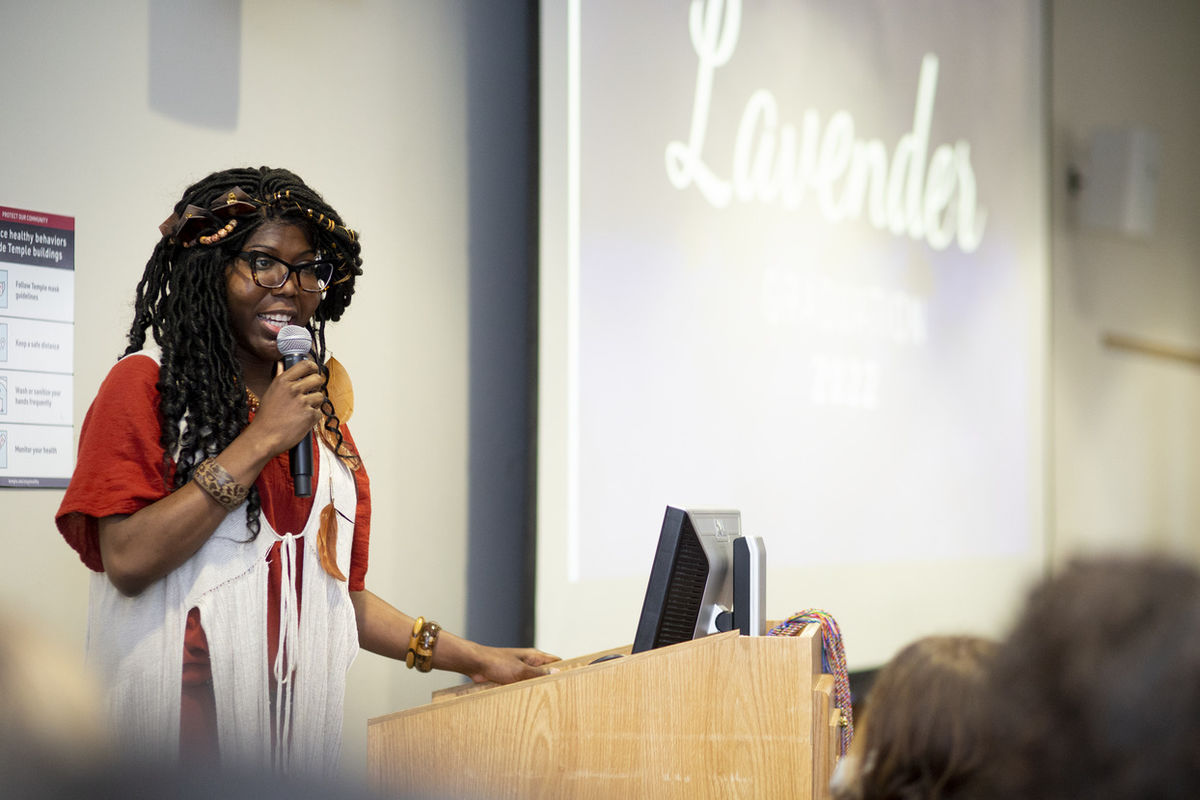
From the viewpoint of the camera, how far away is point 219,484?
146 centimetres

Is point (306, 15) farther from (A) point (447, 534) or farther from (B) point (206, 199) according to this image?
(A) point (447, 534)

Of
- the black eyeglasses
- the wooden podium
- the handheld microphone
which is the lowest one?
the wooden podium

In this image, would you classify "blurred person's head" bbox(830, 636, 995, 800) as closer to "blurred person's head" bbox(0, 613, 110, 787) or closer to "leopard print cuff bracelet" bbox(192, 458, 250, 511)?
"blurred person's head" bbox(0, 613, 110, 787)

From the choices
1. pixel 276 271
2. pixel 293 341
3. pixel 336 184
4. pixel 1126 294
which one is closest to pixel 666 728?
pixel 293 341

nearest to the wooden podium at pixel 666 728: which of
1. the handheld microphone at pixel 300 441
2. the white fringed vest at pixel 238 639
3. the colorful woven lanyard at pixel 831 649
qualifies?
the colorful woven lanyard at pixel 831 649

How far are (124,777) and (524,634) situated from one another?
233cm

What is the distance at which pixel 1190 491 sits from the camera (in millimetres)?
5281

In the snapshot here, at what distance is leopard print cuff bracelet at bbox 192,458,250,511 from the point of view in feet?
4.77

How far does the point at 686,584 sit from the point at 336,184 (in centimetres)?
140

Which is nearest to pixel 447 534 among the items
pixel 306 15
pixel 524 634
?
pixel 524 634

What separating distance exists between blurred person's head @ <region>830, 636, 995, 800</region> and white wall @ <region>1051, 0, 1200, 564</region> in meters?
3.80

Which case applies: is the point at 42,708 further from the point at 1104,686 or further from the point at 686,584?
the point at 686,584

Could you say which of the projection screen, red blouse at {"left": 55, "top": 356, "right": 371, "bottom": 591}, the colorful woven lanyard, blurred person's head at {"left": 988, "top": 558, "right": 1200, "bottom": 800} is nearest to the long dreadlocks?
red blouse at {"left": 55, "top": 356, "right": 371, "bottom": 591}

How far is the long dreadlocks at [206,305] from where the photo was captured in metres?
1.54
